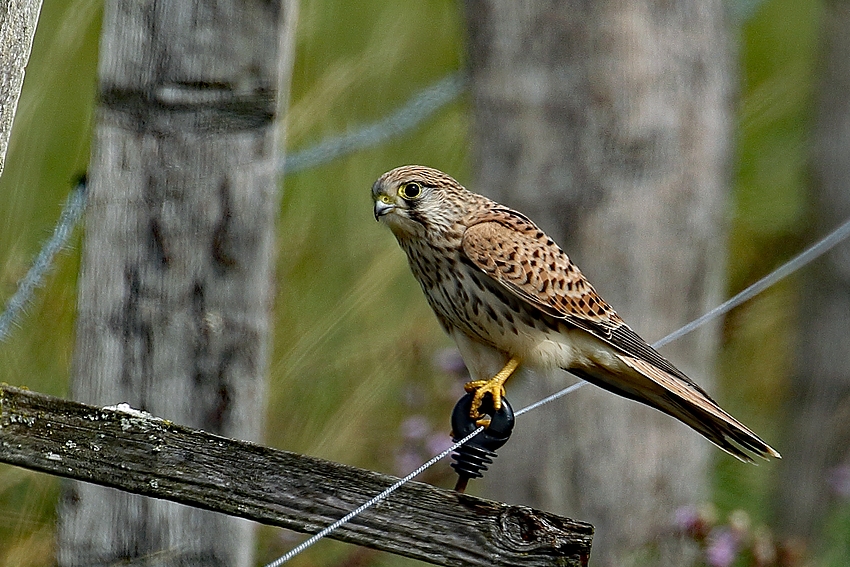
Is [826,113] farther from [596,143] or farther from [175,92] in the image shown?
[175,92]

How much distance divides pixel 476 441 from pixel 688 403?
31.6 inches

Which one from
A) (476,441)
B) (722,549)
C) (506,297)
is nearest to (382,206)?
(506,297)

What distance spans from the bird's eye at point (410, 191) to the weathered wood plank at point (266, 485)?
115 centimetres

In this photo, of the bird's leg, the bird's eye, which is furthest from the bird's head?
the bird's leg

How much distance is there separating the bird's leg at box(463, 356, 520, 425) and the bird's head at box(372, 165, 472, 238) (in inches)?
13.9

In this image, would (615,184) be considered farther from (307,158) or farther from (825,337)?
(825,337)

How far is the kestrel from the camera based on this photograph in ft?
8.13

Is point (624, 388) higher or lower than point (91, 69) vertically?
lower

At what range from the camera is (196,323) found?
185 centimetres

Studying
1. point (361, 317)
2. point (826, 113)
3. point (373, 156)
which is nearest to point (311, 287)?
point (361, 317)

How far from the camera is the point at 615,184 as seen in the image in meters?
3.28

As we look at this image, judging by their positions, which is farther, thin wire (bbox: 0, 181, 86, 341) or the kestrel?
the kestrel

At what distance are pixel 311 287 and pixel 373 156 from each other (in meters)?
0.90

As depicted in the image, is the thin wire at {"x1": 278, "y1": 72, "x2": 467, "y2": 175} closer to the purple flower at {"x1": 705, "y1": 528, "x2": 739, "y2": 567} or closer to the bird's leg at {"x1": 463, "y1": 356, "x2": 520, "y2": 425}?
the bird's leg at {"x1": 463, "y1": 356, "x2": 520, "y2": 425}
